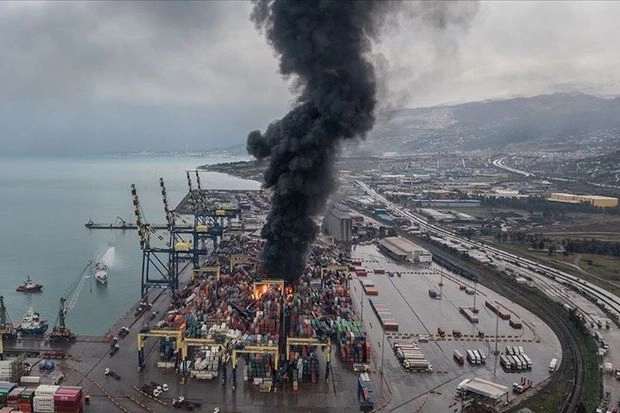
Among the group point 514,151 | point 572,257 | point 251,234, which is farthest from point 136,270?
point 514,151

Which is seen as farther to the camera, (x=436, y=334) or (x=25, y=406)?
(x=436, y=334)

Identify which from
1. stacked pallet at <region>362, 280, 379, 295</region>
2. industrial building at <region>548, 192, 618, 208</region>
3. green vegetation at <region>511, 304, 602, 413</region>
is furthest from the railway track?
industrial building at <region>548, 192, 618, 208</region>

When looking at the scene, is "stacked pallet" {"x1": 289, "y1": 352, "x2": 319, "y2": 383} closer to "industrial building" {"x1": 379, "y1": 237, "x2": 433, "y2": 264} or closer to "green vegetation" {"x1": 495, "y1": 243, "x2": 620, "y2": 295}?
"green vegetation" {"x1": 495, "y1": 243, "x2": 620, "y2": 295}

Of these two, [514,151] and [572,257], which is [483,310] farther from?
[514,151]

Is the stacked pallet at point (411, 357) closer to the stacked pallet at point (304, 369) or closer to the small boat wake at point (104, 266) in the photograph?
the stacked pallet at point (304, 369)

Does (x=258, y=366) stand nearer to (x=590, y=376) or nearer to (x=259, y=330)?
(x=259, y=330)

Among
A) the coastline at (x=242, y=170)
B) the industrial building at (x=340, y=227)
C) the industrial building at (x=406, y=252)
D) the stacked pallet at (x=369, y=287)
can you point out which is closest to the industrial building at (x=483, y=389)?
the stacked pallet at (x=369, y=287)

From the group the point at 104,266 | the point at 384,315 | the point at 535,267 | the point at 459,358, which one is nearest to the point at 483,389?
the point at 459,358
